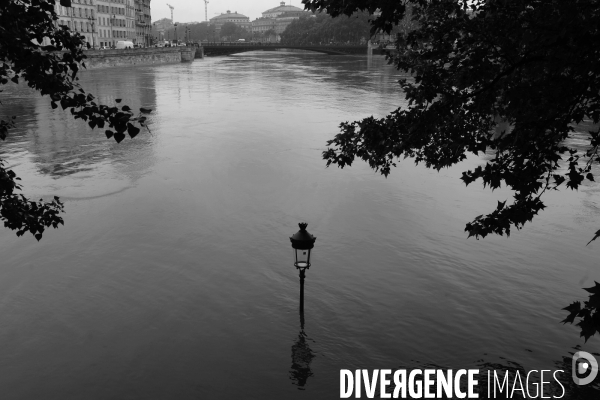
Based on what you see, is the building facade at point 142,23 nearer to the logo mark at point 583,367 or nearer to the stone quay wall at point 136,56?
the stone quay wall at point 136,56

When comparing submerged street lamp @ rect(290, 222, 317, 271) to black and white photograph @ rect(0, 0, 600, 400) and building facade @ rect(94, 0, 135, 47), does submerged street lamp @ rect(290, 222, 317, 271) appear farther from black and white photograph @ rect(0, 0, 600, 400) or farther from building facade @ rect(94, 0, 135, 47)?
building facade @ rect(94, 0, 135, 47)

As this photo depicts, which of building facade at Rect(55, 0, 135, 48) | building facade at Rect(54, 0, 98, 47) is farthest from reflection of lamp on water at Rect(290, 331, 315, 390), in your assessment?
building facade at Rect(54, 0, 98, 47)

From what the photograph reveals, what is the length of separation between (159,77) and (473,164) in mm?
51669

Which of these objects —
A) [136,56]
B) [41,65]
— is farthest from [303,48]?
[41,65]

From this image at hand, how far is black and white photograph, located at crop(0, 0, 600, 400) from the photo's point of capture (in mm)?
7383

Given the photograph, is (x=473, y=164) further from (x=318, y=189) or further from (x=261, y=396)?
(x=261, y=396)

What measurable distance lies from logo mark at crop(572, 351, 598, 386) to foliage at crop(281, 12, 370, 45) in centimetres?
12982

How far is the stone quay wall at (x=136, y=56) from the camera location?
73500mm

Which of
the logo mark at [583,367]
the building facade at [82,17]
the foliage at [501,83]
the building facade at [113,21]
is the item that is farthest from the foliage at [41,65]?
the building facade at [113,21]

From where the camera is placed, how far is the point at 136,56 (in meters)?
86.1

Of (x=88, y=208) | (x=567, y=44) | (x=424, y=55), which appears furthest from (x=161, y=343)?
(x=88, y=208)

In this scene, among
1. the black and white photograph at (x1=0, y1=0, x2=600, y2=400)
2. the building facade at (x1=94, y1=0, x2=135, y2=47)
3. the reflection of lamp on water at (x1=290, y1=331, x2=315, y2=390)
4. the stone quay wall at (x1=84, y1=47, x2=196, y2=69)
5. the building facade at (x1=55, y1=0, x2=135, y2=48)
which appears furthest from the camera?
the building facade at (x1=94, y1=0, x2=135, y2=47)

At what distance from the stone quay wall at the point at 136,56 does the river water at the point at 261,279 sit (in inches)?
2000

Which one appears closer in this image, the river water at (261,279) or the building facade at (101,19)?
the river water at (261,279)
